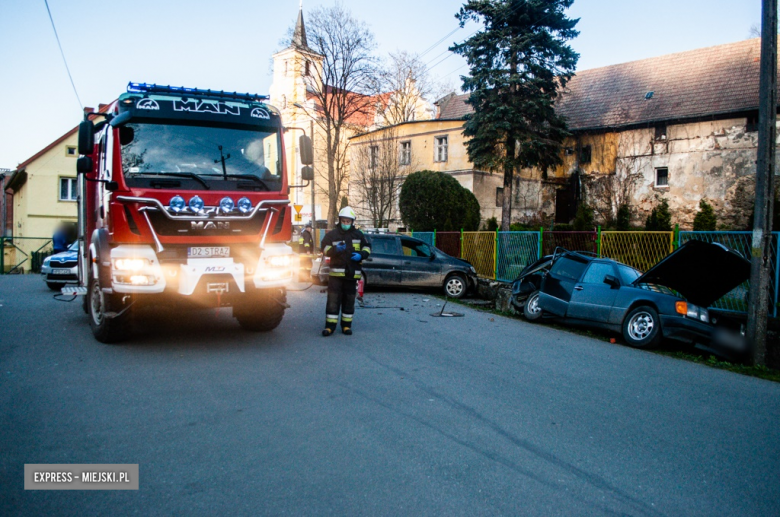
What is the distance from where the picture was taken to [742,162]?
2861 centimetres

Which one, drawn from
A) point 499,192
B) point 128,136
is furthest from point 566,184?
point 128,136

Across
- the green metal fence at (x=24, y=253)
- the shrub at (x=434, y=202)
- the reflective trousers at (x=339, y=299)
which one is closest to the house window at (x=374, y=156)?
the shrub at (x=434, y=202)

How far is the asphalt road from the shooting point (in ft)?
11.2

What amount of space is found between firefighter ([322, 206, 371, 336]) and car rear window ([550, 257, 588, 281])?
4247 millimetres

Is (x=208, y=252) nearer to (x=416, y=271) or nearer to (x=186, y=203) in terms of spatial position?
(x=186, y=203)

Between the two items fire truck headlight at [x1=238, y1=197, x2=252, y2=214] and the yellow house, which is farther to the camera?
the yellow house

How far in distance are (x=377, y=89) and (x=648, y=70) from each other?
1734cm

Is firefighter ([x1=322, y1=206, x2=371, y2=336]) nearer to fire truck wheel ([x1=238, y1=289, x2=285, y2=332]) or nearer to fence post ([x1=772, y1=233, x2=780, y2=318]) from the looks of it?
fire truck wheel ([x1=238, y1=289, x2=285, y2=332])

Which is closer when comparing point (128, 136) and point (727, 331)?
point (128, 136)

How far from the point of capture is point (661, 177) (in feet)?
105

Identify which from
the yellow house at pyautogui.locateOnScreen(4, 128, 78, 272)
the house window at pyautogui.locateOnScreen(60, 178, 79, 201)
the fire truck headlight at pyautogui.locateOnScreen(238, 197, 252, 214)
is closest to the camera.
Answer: the fire truck headlight at pyautogui.locateOnScreen(238, 197, 252, 214)

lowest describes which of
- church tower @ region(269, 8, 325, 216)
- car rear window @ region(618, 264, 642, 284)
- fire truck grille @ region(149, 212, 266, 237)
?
car rear window @ region(618, 264, 642, 284)

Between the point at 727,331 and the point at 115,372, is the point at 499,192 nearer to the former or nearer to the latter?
the point at 727,331

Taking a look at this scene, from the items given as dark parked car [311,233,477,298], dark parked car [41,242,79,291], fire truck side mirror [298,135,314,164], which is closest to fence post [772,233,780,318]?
dark parked car [311,233,477,298]
